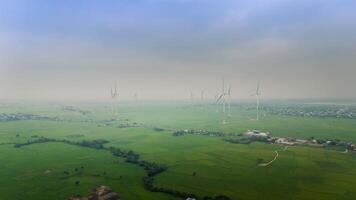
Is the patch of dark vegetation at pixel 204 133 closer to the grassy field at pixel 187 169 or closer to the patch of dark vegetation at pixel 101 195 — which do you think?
the grassy field at pixel 187 169

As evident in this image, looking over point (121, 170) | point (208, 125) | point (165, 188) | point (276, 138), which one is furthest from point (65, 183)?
point (208, 125)

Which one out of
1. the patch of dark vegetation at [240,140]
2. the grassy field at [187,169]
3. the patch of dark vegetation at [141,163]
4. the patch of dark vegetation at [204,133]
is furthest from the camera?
the patch of dark vegetation at [204,133]

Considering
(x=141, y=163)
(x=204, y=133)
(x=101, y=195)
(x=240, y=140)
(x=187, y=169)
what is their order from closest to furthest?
1. (x=101, y=195)
2. (x=187, y=169)
3. (x=141, y=163)
4. (x=240, y=140)
5. (x=204, y=133)

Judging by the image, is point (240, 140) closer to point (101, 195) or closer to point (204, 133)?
point (204, 133)

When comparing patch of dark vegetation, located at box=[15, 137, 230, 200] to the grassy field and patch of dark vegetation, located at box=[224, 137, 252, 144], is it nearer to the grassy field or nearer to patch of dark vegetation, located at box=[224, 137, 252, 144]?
the grassy field

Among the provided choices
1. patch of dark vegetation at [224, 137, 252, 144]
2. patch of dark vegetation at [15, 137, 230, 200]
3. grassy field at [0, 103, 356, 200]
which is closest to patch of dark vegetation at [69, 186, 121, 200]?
grassy field at [0, 103, 356, 200]

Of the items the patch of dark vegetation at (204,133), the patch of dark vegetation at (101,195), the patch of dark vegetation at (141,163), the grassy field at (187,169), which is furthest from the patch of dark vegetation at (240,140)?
the patch of dark vegetation at (101,195)

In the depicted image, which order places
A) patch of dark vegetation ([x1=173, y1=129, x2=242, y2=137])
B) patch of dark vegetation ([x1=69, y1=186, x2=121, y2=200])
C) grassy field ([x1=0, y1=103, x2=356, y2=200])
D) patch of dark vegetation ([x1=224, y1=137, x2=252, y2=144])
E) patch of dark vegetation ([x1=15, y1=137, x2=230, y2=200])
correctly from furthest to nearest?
patch of dark vegetation ([x1=173, y1=129, x2=242, y2=137]) < patch of dark vegetation ([x1=224, y1=137, x2=252, y2=144]) < grassy field ([x1=0, y1=103, x2=356, y2=200]) < patch of dark vegetation ([x1=15, y1=137, x2=230, y2=200]) < patch of dark vegetation ([x1=69, y1=186, x2=121, y2=200])

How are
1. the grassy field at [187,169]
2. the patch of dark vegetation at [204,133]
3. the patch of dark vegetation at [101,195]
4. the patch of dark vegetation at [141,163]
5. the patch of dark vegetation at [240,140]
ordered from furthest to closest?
1. the patch of dark vegetation at [204,133]
2. the patch of dark vegetation at [240,140]
3. the grassy field at [187,169]
4. the patch of dark vegetation at [141,163]
5. the patch of dark vegetation at [101,195]

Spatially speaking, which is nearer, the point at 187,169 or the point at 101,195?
the point at 101,195

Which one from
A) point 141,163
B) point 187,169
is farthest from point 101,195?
point 141,163

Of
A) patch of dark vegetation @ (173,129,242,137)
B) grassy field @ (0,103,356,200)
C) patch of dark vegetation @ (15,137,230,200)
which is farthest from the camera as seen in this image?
patch of dark vegetation @ (173,129,242,137)
